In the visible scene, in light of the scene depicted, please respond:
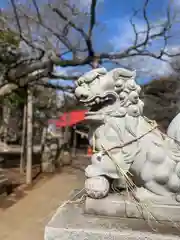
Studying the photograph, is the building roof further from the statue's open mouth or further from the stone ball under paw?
the stone ball under paw

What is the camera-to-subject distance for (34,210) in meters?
4.86

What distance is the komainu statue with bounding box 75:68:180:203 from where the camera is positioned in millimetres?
1781

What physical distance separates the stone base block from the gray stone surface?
0.04 meters

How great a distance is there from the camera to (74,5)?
265 inches

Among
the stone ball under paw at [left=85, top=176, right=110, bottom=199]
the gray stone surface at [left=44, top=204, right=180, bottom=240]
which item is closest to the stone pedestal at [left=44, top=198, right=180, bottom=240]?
the gray stone surface at [left=44, top=204, right=180, bottom=240]

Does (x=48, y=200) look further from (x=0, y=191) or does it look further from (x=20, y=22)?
(x=20, y=22)

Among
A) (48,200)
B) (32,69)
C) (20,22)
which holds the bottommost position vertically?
(48,200)

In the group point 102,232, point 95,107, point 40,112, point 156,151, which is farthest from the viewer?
point 40,112

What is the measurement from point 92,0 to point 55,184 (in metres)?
4.01

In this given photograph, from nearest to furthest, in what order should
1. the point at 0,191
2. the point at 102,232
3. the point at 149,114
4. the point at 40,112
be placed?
the point at 102,232 < the point at 0,191 < the point at 149,114 < the point at 40,112

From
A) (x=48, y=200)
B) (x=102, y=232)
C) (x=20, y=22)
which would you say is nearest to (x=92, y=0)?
(x=20, y=22)

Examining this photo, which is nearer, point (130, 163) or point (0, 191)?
point (130, 163)

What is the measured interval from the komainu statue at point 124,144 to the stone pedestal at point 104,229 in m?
0.15

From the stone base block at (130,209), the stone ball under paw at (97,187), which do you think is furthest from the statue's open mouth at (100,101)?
the stone base block at (130,209)
